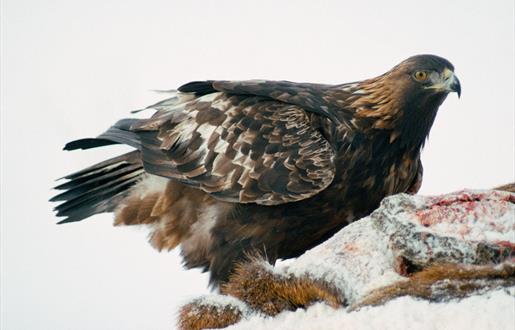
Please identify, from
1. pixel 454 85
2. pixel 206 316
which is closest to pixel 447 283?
pixel 206 316

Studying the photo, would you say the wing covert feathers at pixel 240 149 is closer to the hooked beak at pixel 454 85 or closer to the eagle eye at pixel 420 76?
the eagle eye at pixel 420 76

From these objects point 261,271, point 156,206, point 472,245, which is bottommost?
point 156,206

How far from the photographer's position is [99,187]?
8.68 m

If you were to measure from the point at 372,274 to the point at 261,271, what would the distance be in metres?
0.77

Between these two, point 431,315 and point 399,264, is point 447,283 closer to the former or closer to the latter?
point 431,315

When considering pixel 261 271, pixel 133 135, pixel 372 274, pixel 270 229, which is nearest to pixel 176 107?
pixel 133 135

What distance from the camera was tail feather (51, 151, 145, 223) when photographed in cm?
859

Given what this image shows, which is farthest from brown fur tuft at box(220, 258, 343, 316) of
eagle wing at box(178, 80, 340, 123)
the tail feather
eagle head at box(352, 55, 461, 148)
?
the tail feather

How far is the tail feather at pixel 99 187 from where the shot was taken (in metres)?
8.59

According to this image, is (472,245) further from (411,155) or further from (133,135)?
(133,135)

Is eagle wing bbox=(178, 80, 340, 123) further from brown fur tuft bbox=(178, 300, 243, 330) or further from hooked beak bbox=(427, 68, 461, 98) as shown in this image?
brown fur tuft bbox=(178, 300, 243, 330)

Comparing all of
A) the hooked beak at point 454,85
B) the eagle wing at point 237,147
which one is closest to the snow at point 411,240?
the eagle wing at point 237,147

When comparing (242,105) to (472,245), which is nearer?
(472,245)

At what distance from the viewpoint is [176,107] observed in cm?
867
